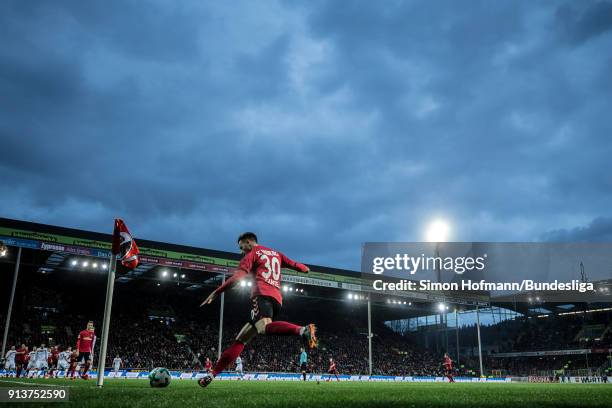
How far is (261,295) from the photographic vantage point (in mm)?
7105

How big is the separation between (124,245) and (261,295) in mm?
2836

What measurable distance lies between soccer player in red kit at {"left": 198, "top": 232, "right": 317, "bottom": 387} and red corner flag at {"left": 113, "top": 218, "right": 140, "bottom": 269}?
1872mm

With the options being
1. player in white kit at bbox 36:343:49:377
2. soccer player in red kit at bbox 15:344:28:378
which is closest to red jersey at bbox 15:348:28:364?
soccer player in red kit at bbox 15:344:28:378

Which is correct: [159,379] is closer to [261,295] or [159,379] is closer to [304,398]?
[261,295]

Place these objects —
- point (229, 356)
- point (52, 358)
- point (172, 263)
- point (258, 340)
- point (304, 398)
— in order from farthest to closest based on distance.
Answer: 1. point (258, 340)
2. point (172, 263)
3. point (52, 358)
4. point (229, 356)
5. point (304, 398)

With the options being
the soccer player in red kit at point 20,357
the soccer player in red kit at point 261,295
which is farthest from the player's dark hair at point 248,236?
the soccer player in red kit at point 20,357

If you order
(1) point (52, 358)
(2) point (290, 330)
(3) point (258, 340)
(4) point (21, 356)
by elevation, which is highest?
(2) point (290, 330)

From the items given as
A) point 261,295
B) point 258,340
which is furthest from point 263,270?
point 258,340

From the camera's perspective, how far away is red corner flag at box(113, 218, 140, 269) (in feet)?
26.6

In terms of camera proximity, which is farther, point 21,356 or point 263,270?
point 21,356

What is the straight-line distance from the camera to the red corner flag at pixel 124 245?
8.09 m

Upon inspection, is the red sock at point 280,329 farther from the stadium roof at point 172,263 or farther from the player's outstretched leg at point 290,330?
the stadium roof at point 172,263

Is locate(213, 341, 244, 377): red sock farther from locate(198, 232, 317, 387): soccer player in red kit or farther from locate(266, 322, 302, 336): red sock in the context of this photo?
locate(266, 322, 302, 336): red sock

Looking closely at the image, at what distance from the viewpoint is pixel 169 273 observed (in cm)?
3925
